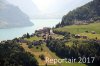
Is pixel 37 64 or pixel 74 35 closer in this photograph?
pixel 37 64

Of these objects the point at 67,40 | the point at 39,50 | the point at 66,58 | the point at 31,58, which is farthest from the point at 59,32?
the point at 31,58

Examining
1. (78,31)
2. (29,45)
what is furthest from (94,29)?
(29,45)

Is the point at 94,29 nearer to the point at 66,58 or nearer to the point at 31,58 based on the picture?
the point at 66,58

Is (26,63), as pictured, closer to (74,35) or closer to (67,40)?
(67,40)

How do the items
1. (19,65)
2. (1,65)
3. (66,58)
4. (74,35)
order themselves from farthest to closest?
1. (74,35)
2. (66,58)
3. (19,65)
4. (1,65)

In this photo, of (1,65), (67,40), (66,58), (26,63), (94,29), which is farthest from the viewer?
(94,29)

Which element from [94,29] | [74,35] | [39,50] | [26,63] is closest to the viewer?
[26,63]

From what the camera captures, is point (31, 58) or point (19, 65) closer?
point (19, 65)

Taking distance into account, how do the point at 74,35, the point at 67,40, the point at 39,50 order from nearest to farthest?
the point at 39,50, the point at 67,40, the point at 74,35
